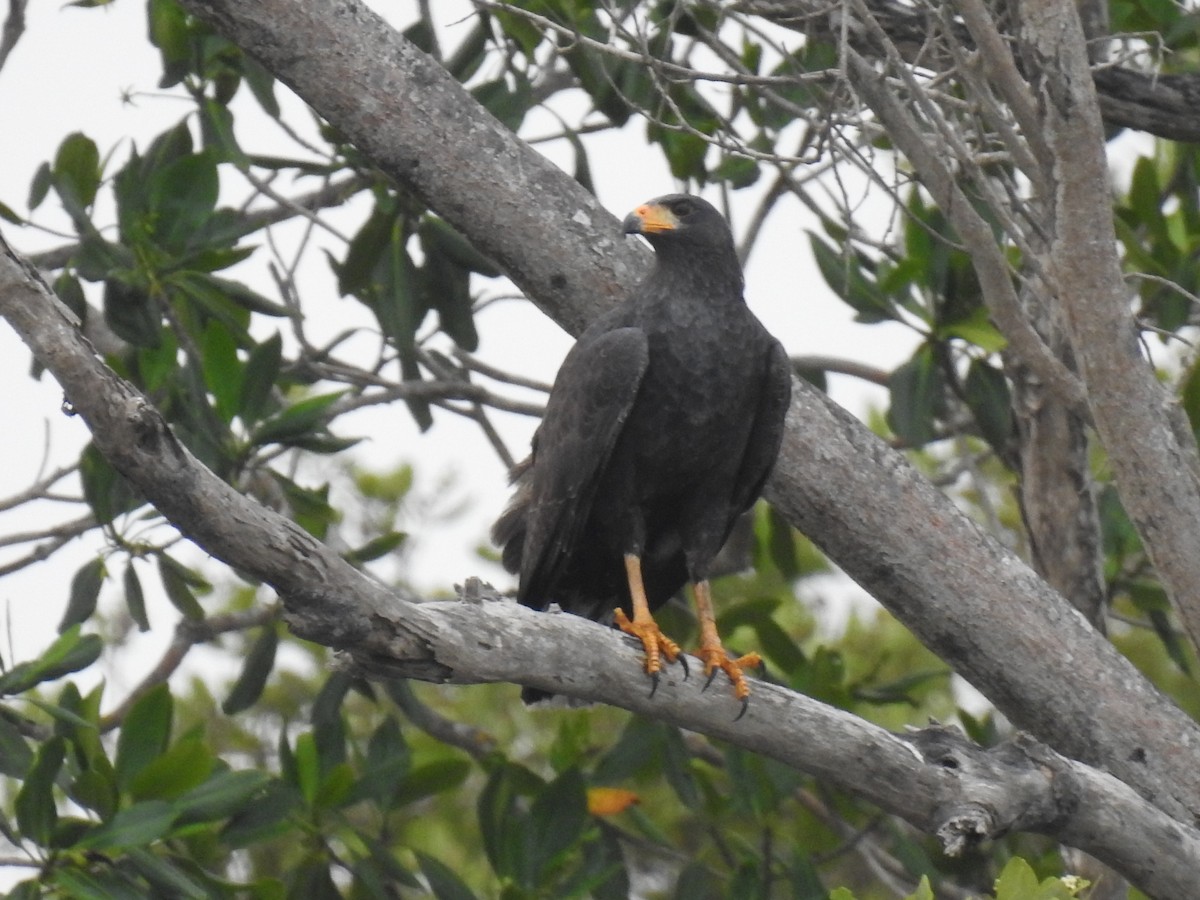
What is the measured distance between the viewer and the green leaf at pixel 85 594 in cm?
482

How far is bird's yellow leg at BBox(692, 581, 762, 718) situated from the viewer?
3578 mm

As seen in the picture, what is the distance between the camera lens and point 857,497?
4066mm

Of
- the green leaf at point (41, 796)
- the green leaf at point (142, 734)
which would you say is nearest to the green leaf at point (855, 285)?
the green leaf at point (142, 734)

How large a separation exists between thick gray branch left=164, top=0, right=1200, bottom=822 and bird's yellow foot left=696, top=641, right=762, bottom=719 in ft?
1.34

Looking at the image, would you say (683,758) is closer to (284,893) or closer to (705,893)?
(705,893)

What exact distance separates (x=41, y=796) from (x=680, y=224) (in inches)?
86.4

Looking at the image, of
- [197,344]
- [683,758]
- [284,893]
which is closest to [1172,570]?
[683,758]

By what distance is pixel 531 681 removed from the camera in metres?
3.09

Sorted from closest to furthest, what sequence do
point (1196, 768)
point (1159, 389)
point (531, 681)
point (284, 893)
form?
point (531, 681) → point (1159, 389) → point (1196, 768) → point (284, 893)

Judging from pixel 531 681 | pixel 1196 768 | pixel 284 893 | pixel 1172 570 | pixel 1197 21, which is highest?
pixel 1197 21

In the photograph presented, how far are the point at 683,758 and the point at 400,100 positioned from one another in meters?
2.41

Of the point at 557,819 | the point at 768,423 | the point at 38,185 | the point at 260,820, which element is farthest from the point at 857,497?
the point at 38,185

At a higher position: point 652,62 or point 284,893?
point 652,62

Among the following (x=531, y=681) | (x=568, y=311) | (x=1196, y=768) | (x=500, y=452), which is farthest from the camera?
(x=500, y=452)
